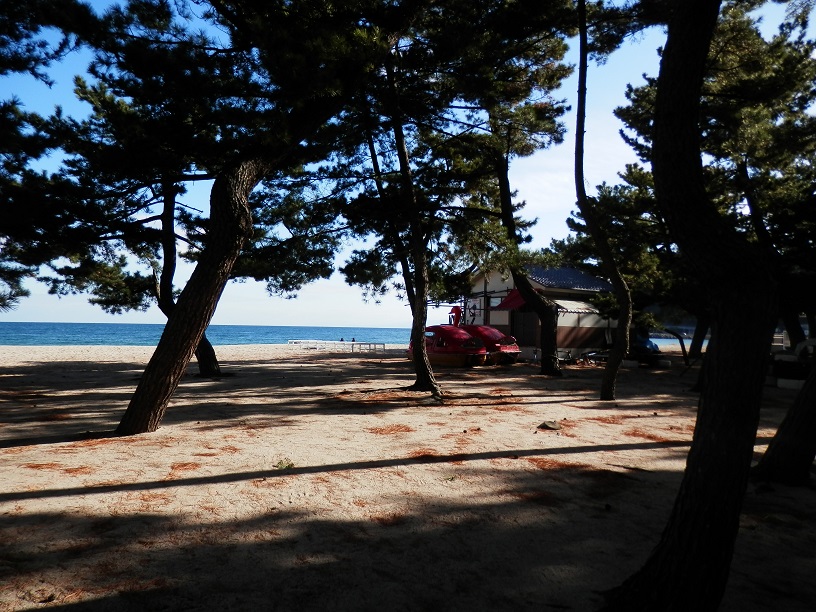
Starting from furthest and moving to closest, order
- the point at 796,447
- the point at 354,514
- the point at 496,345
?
the point at 496,345 < the point at 796,447 < the point at 354,514

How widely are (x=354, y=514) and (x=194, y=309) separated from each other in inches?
150

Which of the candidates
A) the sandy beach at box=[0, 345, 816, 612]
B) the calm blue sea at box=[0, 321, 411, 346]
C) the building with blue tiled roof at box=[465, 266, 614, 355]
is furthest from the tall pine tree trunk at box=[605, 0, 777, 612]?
the calm blue sea at box=[0, 321, 411, 346]

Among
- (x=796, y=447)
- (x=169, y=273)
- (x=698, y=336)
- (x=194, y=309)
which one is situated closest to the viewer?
(x=796, y=447)

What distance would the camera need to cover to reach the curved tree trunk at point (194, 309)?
259 inches

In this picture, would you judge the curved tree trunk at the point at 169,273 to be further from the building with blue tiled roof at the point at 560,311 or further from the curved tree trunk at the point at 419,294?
the building with blue tiled roof at the point at 560,311

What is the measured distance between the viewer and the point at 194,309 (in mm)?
6574

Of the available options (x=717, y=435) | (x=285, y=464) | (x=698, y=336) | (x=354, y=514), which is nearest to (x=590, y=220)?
(x=285, y=464)

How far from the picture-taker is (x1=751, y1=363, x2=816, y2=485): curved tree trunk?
501cm

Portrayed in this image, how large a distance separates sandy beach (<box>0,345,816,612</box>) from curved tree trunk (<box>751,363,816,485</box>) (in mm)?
169

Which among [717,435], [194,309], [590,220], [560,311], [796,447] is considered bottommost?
[796,447]

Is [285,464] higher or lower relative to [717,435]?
lower

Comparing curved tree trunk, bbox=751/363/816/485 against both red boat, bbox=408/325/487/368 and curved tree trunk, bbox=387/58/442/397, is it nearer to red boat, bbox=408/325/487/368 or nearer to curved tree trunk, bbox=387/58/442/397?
curved tree trunk, bbox=387/58/442/397

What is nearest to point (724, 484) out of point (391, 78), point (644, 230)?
point (391, 78)

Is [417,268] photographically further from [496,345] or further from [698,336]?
[698,336]
